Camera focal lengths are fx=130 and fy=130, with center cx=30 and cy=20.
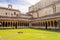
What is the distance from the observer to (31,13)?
47.9 metres

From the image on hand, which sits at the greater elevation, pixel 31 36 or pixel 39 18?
pixel 39 18

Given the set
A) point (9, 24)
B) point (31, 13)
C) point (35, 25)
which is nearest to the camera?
point (9, 24)

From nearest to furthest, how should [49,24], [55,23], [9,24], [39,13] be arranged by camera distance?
[55,23]
[49,24]
[9,24]
[39,13]

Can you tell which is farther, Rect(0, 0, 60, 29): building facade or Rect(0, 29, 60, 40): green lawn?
Rect(0, 0, 60, 29): building facade

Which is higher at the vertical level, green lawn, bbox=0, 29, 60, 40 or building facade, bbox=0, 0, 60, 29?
building facade, bbox=0, 0, 60, 29

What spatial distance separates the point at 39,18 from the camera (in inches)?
1427

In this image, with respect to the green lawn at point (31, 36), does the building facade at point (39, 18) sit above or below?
above

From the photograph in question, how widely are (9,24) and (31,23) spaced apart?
733cm

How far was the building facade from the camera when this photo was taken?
88.7ft

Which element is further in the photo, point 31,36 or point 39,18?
point 39,18

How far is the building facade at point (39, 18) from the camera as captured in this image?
27047mm

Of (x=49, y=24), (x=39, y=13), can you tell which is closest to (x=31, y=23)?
(x=39, y=13)

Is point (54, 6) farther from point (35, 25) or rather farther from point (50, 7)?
point (35, 25)

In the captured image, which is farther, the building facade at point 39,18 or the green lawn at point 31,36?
the building facade at point 39,18
